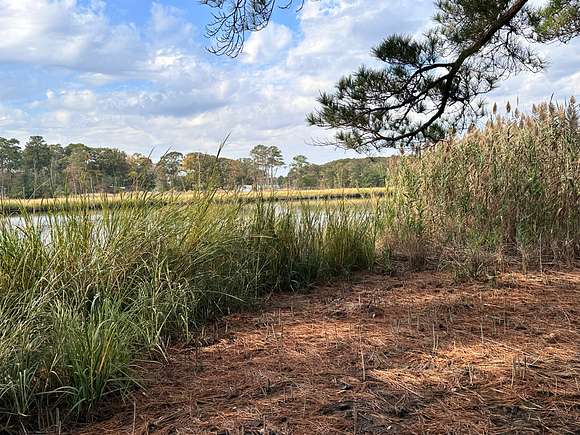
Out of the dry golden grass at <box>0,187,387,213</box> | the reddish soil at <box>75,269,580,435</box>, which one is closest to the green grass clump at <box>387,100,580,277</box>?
the reddish soil at <box>75,269,580,435</box>

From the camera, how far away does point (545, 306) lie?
316cm

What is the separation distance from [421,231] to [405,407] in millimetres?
3351

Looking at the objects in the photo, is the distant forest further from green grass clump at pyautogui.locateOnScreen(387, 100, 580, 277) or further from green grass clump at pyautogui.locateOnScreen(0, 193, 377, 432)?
green grass clump at pyautogui.locateOnScreen(387, 100, 580, 277)

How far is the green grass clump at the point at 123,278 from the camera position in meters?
1.90

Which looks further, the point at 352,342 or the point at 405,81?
the point at 405,81

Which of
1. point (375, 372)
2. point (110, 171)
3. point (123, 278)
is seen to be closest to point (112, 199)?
point (110, 171)

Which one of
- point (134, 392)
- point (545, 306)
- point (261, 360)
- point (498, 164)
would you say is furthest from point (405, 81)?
point (134, 392)

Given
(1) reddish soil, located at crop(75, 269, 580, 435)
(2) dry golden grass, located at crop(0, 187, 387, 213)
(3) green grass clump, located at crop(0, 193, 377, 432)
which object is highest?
(2) dry golden grass, located at crop(0, 187, 387, 213)

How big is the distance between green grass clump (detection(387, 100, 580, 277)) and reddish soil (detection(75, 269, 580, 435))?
133cm

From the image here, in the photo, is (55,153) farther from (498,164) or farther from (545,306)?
(498,164)

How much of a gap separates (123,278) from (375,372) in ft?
4.98

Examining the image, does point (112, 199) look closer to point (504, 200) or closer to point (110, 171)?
point (110, 171)

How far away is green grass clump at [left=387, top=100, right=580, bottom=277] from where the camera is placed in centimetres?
465

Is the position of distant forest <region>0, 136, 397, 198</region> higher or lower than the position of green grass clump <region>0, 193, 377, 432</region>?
higher
